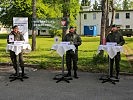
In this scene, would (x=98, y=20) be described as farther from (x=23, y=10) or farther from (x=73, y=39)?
(x=73, y=39)

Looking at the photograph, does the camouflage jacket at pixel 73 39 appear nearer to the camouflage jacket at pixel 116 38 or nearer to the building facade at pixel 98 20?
the camouflage jacket at pixel 116 38

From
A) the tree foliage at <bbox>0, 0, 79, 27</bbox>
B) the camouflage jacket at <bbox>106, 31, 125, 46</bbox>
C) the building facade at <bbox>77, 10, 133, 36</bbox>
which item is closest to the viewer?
the camouflage jacket at <bbox>106, 31, 125, 46</bbox>

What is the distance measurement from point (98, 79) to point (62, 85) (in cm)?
178

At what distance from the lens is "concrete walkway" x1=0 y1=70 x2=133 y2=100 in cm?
1012

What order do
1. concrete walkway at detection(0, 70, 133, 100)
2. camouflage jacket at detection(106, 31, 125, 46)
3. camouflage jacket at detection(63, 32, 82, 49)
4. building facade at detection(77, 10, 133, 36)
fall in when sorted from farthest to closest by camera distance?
building facade at detection(77, 10, 133, 36)
camouflage jacket at detection(63, 32, 82, 49)
camouflage jacket at detection(106, 31, 125, 46)
concrete walkway at detection(0, 70, 133, 100)

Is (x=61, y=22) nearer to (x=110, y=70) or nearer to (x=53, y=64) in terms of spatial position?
(x=53, y=64)

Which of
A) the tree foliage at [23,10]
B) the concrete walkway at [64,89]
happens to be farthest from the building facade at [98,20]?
the concrete walkway at [64,89]

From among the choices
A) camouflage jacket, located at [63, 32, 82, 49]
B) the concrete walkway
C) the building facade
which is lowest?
the concrete walkway

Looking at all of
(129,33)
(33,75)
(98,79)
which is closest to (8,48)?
(33,75)

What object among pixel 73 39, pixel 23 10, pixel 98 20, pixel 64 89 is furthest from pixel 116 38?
pixel 98 20

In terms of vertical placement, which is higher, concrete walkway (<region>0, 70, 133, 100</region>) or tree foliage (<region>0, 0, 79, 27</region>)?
tree foliage (<region>0, 0, 79, 27</region>)

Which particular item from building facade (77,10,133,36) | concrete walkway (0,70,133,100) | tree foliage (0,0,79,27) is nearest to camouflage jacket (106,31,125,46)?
concrete walkway (0,70,133,100)

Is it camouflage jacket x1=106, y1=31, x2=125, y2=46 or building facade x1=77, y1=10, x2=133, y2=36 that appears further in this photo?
building facade x1=77, y1=10, x2=133, y2=36

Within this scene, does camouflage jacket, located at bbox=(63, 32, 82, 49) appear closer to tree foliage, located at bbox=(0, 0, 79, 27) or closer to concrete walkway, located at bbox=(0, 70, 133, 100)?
concrete walkway, located at bbox=(0, 70, 133, 100)
